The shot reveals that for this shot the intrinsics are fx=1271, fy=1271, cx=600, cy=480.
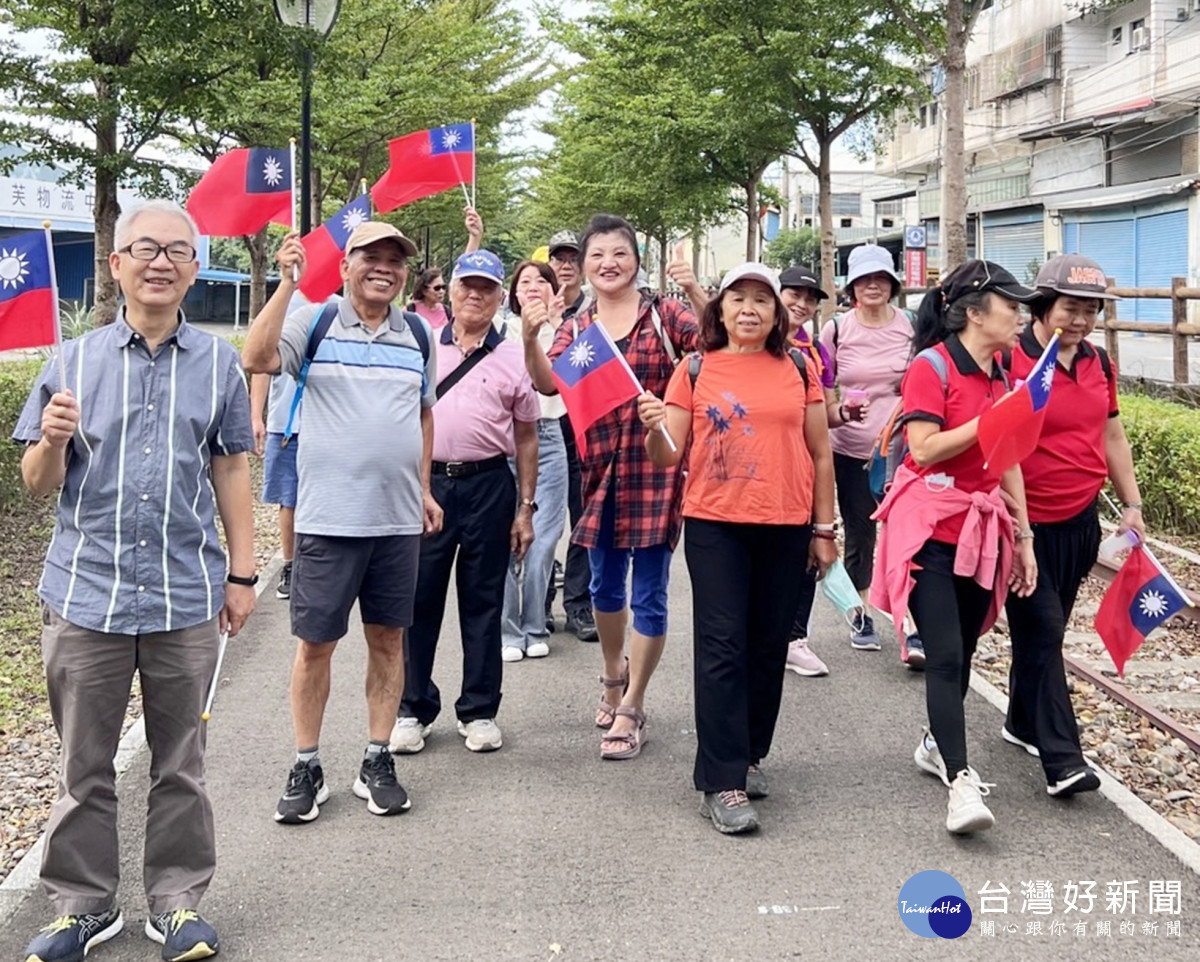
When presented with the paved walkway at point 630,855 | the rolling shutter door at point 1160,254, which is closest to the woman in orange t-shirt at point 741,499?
the paved walkway at point 630,855

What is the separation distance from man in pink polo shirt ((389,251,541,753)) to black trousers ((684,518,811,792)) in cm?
97

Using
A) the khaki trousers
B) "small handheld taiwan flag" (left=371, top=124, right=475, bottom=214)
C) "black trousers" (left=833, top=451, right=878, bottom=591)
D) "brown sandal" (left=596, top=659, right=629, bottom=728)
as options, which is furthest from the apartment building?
the khaki trousers

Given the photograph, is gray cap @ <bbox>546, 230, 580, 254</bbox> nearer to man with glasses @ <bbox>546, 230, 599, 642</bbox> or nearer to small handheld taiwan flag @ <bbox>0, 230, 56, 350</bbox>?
man with glasses @ <bbox>546, 230, 599, 642</bbox>

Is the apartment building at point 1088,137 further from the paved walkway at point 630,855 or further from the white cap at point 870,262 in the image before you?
the paved walkway at point 630,855

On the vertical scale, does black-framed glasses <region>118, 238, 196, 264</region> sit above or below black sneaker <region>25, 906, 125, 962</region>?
above

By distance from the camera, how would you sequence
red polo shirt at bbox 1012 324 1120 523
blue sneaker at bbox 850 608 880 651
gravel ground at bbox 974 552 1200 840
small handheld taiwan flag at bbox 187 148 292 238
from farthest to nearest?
1. blue sneaker at bbox 850 608 880 651
2. small handheld taiwan flag at bbox 187 148 292 238
3. gravel ground at bbox 974 552 1200 840
4. red polo shirt at bbox 1012 324 1120 523

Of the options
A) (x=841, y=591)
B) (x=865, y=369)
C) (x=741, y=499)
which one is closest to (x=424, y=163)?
(x=865, y=369)

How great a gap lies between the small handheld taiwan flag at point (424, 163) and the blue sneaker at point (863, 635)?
3.54 meters

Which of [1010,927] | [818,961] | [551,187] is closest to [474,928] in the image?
[818,961]

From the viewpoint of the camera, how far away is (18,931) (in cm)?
367

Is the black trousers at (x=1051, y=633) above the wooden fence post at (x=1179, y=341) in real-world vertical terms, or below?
below

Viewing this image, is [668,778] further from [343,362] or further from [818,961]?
[343,362]

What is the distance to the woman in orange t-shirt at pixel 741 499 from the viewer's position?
4.43 metres

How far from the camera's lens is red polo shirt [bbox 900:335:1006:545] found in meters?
4.40
